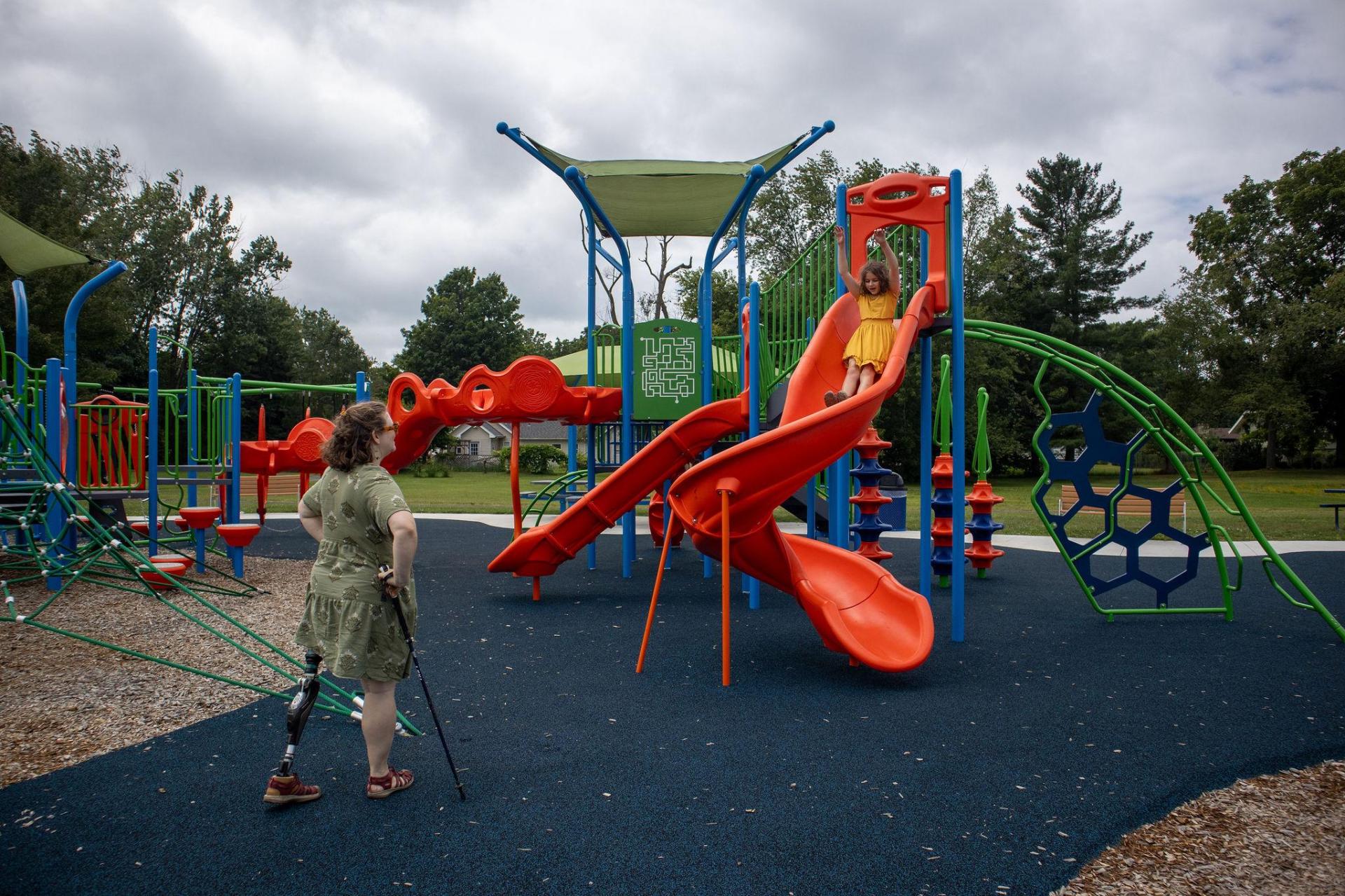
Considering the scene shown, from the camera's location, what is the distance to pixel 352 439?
3189mm

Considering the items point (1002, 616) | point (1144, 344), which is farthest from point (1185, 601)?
point (1144, 344)

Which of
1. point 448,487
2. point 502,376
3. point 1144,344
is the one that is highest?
point 1144,344

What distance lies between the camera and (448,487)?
102ft

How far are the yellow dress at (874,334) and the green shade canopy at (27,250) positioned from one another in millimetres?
6849

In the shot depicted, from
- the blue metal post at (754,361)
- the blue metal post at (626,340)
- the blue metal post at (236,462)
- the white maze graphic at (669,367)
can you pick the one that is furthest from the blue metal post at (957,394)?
the blue metal post at (236,462)

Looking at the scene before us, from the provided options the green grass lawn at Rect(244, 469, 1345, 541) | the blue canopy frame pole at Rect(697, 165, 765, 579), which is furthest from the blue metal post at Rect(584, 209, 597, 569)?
the green grass lawn at Rect(244, 469, 1345, 541)

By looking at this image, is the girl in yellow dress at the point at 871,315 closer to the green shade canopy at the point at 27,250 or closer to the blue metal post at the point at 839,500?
the blue metal post at the point at 839,500

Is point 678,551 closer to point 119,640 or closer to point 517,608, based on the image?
point 517,608

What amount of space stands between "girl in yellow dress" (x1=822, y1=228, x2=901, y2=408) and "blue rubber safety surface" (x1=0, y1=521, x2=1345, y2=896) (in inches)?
82.5

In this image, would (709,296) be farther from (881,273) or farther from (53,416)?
(53,416)

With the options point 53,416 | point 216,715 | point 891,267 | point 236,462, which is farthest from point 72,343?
point 891,267

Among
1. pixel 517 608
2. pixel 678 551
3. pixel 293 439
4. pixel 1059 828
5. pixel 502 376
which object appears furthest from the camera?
pixel 293 439

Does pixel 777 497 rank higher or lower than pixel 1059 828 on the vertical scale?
higher

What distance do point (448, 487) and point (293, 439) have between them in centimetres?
1856
